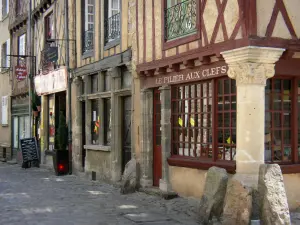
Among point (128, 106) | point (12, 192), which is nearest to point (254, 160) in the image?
point (128, 106)

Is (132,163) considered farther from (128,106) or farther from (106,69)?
(106,69)

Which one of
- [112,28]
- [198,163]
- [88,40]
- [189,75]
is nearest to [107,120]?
[112,28]

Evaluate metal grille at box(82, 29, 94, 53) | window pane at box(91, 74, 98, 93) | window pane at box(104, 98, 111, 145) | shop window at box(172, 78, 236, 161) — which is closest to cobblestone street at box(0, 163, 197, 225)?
shop window at box(172, 78, 236, 161)

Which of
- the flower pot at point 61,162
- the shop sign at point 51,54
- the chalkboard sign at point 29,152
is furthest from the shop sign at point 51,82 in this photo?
the flower pot at point 61,162

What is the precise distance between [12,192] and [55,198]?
1.46m

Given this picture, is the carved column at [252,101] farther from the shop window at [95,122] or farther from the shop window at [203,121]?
the shop window at [95,122]

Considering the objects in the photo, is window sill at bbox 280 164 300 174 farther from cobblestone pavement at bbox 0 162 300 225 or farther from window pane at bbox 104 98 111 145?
window pane at bbox 104 98 111 145

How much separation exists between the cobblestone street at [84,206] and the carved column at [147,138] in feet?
1.43

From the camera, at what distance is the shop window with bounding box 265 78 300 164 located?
8344mm

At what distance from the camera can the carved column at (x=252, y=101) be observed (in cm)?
771

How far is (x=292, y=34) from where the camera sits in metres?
7.99

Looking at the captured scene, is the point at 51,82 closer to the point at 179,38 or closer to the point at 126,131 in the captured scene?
the point at 126,131

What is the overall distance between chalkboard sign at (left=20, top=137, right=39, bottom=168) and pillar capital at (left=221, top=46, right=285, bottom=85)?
1181 cm

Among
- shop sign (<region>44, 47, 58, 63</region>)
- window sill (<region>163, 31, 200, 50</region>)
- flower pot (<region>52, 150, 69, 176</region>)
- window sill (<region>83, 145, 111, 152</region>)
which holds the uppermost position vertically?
shop sign (<region>44, 47, 58, 63</region>)
